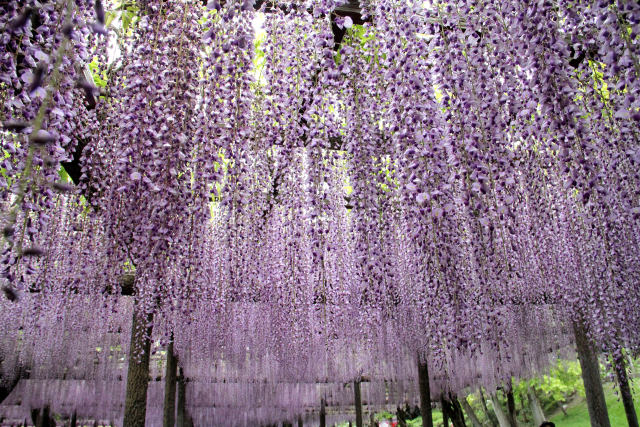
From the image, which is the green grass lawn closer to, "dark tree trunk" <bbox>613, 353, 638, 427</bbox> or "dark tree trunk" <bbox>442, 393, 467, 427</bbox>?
"dark tree trunk" <bbox>442, 393, 467, 427</bbox>

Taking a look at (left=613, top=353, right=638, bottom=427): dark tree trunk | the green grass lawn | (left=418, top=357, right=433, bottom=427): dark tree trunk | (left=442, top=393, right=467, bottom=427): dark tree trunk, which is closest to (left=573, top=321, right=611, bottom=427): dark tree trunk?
(left=613, top=353, right=638, bottom=427): dark tree trunk

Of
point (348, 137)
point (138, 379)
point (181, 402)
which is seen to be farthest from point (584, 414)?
point (348, 137)

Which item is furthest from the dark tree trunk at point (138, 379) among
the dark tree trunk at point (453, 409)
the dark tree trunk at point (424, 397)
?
the dark tree trunk at point (453, 409)

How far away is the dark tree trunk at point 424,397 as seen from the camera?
7652mm

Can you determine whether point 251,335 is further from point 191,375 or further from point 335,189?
point 335,189

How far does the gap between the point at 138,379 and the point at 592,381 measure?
6744 millimetres

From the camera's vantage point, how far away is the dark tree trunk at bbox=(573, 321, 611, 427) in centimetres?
657

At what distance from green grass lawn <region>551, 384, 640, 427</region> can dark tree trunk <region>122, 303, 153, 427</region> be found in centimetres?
1154

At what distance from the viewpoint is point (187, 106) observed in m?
3.00

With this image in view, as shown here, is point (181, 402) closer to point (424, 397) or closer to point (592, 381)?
point (424, 397)

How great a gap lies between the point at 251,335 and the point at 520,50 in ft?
23.9

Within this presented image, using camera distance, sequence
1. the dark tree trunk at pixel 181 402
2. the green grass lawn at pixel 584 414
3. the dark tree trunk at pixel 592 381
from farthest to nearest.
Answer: the green grass lawn at pixel 584 414
the dark tree trunk at pixel 181 402
the dark tree trunk at pixel 592 381

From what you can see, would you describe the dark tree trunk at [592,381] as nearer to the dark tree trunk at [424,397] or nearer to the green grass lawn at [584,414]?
the dark tree trunk at [424,397]

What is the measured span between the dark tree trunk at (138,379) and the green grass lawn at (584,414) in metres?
11.5
